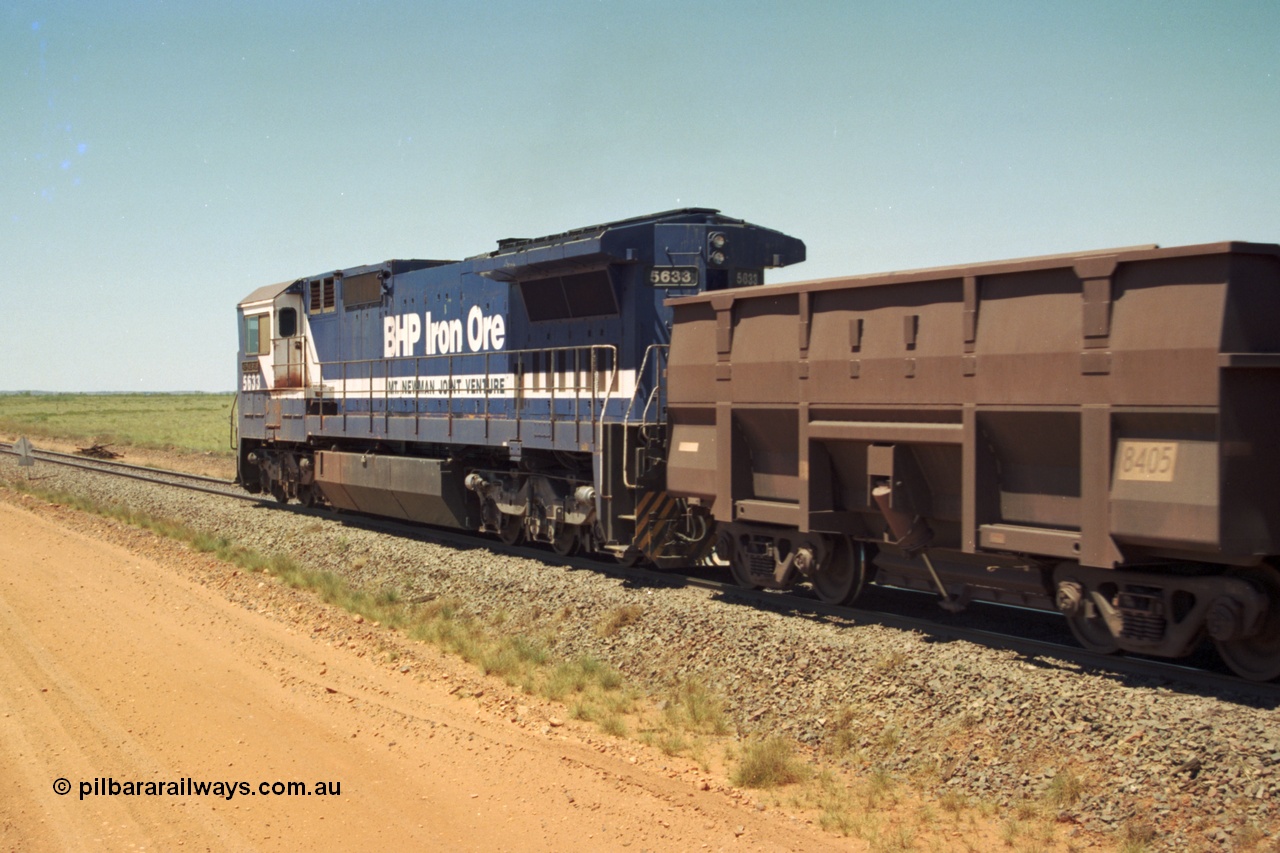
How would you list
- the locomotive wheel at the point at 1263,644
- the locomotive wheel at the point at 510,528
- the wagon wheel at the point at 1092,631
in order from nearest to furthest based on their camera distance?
the locomotive wheel at the point at 1263,644
the wagon wheel at the point at 1092,631
the locomotive wheel at the point at 510,528

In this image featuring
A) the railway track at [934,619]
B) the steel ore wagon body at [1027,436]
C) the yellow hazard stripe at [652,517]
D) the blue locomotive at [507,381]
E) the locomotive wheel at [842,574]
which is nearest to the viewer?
the steel ore wagon body at [1027,436]

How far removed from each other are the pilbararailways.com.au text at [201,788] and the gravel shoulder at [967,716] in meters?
2.16

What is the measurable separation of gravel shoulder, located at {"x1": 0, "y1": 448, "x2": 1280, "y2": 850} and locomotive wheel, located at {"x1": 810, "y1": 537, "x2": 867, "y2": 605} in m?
0.64

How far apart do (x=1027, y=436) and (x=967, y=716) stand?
2.28 metres

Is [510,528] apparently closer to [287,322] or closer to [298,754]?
[298,754]

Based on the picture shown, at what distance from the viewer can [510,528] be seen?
15758 millimetres

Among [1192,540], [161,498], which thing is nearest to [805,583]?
[1192,540]

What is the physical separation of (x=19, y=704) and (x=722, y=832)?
641 cm

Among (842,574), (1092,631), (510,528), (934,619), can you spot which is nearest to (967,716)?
(1092,631)

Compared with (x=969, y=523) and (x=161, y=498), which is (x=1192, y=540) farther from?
(x=161, y=498)

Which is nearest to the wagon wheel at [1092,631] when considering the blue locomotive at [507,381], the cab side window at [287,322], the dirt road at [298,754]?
the dirt road at [298,754]

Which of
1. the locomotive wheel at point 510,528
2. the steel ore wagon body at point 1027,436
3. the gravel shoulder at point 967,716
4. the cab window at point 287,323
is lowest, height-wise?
the gravel shoulder at point 967,716

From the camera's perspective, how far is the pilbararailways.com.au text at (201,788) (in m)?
7.22

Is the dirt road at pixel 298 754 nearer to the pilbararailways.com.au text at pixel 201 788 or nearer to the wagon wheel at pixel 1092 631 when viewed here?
the pilbararailways.com.au text at pixel 201 788
